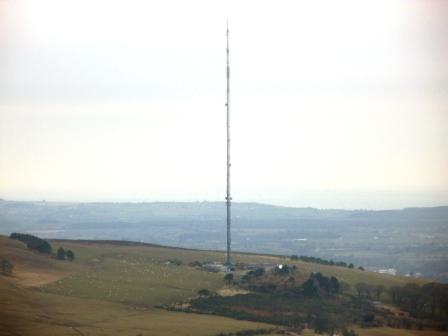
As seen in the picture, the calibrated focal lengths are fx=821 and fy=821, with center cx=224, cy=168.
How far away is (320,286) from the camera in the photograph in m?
69.1

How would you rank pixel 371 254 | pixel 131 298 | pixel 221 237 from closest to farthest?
1. pixel 131 298
2. pixel 371 254
3. pixel 221 237

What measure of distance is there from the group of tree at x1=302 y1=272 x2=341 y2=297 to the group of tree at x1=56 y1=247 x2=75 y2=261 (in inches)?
953

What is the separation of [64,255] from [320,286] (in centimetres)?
2595

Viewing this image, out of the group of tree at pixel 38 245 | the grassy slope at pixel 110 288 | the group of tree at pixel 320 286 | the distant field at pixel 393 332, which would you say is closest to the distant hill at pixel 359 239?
the group of tree at pixel 320 286

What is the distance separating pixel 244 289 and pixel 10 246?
24827 millimetres

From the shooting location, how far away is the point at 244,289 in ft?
226

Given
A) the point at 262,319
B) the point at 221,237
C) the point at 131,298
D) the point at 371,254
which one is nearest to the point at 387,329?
the point at 262,319

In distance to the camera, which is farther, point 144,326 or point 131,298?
point 131,298

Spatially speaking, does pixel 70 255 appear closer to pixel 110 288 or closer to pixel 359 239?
pixel 110 288

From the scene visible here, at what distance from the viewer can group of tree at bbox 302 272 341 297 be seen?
222 feet

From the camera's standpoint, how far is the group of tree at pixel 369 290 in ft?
223

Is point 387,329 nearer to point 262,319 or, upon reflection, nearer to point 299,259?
point 262,319

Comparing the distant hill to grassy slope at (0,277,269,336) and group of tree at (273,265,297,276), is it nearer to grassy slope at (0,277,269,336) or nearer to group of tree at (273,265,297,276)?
group of tree at (273,265,297,276)

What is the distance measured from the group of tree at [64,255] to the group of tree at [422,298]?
31.2m
